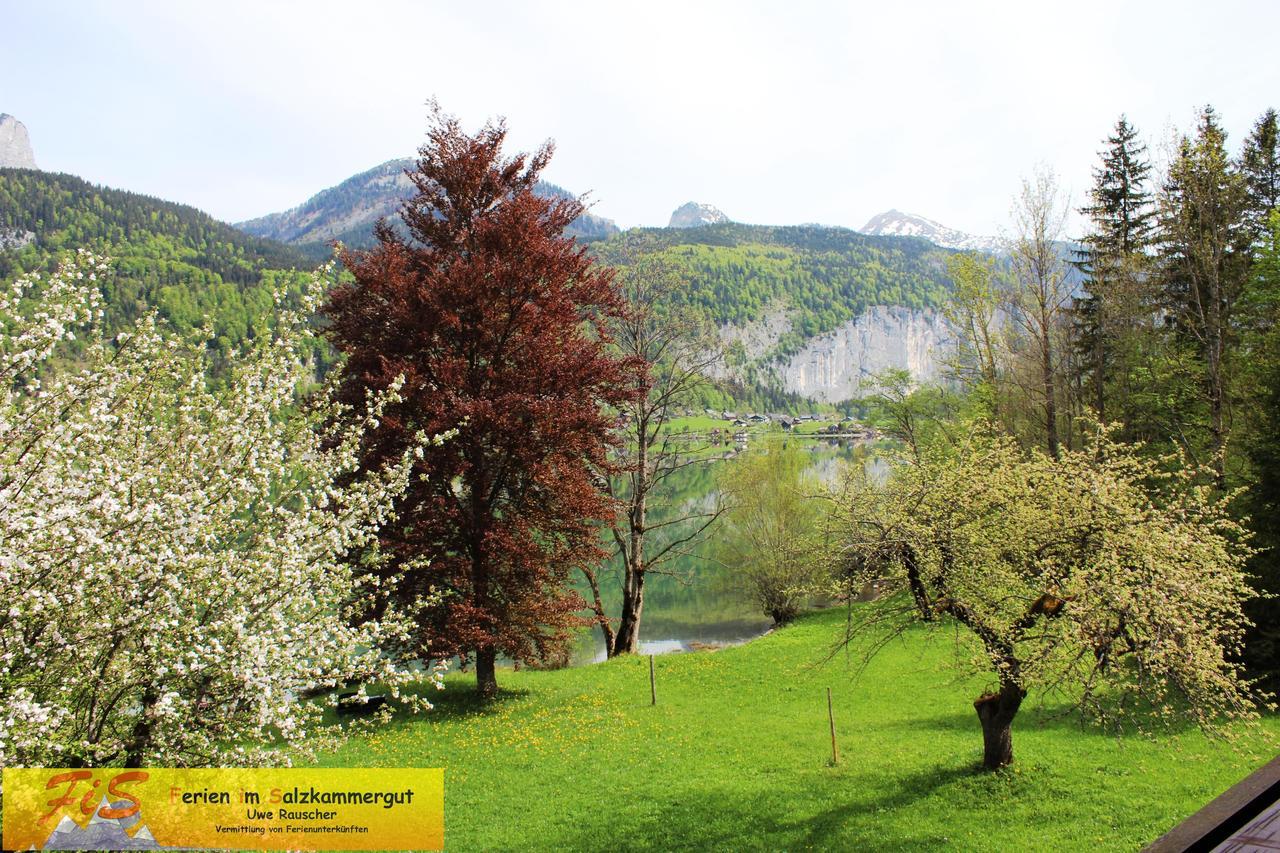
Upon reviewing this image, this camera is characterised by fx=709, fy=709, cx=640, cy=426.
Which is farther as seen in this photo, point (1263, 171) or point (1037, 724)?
point (1263, 171)

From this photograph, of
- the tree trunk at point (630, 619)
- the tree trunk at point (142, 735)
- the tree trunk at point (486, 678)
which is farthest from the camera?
the tree trunk at point (630, 619)

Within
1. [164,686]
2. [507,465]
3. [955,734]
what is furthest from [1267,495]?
[164,686]

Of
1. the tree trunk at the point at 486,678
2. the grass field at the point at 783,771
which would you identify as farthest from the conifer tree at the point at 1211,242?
the tree trunk at the point at 486,678

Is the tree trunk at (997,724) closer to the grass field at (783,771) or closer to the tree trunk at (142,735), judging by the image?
the grass field at (783,771)

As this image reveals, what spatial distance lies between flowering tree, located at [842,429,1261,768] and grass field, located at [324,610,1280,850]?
1177mm

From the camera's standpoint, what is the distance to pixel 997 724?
12516 millimetres

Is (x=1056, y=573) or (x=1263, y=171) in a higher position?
(x=1263, y=171)

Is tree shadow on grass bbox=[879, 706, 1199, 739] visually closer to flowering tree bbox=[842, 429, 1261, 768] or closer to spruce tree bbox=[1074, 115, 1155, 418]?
flowering tree bbox=[842, 429, 1261, 768]

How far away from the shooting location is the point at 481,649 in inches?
679

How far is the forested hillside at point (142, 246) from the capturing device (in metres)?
146

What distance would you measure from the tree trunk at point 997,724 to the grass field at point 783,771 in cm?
27

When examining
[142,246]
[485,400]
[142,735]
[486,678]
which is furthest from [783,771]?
[142,246]

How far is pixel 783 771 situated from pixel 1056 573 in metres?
6.76

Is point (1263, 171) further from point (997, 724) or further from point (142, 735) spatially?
point (142, 735)
